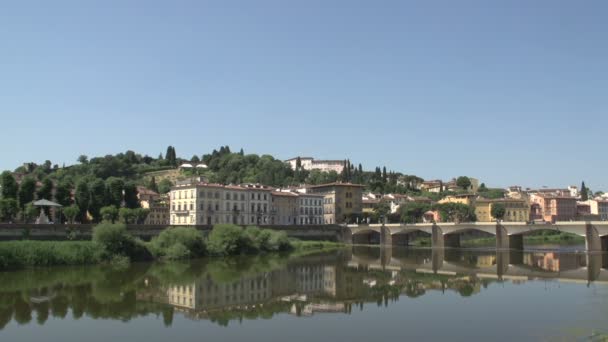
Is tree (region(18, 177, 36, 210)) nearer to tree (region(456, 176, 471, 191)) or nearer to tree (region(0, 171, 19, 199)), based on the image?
tree (region(0, 171, 19, 199))

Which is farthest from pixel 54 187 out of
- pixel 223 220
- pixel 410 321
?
pixel 410 321

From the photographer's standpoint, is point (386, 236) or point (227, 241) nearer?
point (227, 241)

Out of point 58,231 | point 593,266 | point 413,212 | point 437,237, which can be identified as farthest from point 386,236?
point 58,231

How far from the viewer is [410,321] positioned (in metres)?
26.6

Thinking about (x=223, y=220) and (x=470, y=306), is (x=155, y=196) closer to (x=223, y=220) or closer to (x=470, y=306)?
Answer: (x=223, y=220)

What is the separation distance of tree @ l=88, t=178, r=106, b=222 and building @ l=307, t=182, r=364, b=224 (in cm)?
4367

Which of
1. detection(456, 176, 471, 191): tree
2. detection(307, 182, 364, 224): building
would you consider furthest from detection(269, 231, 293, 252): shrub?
detection(456, 176, 471, 191): tree

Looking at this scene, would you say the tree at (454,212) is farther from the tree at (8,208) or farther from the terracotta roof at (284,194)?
the tree at (8,208)

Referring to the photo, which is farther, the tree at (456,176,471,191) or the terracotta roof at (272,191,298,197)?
the tree at (456,176,471,191)

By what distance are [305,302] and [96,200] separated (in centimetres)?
4911

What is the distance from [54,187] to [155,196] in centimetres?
4002

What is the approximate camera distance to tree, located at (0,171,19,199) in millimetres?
70125

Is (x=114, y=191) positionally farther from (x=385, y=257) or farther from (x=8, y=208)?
(x=385, y=257)

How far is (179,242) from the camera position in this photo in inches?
2276
